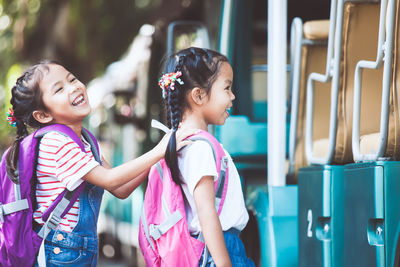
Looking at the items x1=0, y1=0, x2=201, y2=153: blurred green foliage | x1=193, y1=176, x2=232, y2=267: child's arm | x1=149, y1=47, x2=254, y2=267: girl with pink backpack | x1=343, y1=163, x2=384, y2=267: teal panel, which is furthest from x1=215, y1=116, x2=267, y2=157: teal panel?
x1=0, y1=0, x2=201, y2=153: blurred green foliage

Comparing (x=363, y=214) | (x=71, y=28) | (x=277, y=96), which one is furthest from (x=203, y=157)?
(x=71, y=28)

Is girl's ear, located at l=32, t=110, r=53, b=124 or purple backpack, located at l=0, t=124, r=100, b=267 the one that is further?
girl's ear, located at l=32, t=110, r=53, b=124

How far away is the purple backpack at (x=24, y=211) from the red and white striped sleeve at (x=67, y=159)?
4cm

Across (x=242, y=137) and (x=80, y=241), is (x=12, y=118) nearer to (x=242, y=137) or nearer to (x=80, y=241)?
(x=80, y=241)

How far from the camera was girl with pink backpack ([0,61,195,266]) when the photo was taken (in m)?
2.80

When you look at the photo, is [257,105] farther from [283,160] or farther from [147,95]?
[147,95]

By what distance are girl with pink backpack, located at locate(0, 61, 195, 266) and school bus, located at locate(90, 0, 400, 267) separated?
0.78 metres

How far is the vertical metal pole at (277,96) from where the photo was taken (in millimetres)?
3844

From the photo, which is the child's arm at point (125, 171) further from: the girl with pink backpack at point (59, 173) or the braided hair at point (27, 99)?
the braided hair at point (27, 99)

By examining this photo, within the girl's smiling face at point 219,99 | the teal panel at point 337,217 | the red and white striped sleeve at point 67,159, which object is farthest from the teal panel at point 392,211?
the red and white striped sleeve at point 67,159

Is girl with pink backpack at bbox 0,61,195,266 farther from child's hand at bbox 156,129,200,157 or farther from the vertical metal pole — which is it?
the vertical metal pole

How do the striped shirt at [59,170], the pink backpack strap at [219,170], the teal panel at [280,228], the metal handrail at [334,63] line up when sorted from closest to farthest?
1. the pink backpack strap at [219,170]
2. the striped shirt at [59,170]
3. the metal handrail at [334,63]
4. the teal panel at [280,228]

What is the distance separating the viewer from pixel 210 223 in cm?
258

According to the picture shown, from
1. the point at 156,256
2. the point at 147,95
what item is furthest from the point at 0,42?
the point at 156,256
